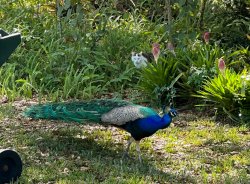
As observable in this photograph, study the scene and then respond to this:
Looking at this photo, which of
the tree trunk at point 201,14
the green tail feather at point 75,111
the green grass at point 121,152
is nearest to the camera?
the green grass at point 121,152

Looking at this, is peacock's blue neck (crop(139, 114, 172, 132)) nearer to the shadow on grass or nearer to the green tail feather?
the shadow on grass

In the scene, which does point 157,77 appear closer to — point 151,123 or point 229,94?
point 229,94

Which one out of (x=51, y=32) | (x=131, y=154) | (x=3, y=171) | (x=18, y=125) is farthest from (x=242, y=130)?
(x=51, y=32)

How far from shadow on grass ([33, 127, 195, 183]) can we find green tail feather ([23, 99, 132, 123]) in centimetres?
29

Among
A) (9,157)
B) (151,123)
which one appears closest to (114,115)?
(151,123)

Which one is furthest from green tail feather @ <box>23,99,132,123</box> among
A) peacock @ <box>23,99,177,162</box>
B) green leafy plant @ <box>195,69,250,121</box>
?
green leafy plant @ <box>195,69,250,121</box>

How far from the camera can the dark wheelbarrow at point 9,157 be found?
13.5ft

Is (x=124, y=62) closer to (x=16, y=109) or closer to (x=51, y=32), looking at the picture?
(x=51, y=32)

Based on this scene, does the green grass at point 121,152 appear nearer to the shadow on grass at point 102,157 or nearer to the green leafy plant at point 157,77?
the shadow on grass at point 102,157

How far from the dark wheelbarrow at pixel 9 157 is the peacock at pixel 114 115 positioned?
999mm

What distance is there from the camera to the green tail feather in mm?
5309

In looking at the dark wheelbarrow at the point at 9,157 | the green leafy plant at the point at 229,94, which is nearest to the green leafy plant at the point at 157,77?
the green leafy plant at the point at 229,94

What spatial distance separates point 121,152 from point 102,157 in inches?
9.7

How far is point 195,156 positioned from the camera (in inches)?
212
